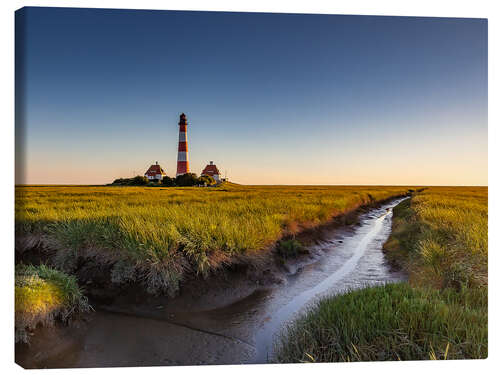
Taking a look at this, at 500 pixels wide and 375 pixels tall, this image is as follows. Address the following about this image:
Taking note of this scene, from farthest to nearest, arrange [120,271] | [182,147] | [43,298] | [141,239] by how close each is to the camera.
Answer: [182,147] → [141,239] → [120,271] → [43,298]

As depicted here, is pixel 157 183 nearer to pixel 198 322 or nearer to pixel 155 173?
pixel 155 173

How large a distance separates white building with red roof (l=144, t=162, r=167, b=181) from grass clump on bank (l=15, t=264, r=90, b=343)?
196 centimetres

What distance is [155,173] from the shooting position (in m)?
5.25

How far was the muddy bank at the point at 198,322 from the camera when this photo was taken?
10.5 ft

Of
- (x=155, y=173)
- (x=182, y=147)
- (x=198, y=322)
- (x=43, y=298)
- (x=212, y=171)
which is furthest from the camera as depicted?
(x=212, y=171)

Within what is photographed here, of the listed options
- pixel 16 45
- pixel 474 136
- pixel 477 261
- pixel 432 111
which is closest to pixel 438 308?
pixel 477 261

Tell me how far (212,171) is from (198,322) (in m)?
2.78

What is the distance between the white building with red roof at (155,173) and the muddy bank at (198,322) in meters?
1.88

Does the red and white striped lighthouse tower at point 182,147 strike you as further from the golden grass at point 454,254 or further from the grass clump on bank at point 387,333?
the golden grass at point 454,254

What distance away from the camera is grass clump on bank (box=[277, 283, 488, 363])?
8.77 ft

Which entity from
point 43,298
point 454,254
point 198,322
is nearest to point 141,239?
point 43,298

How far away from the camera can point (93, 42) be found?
411 cm

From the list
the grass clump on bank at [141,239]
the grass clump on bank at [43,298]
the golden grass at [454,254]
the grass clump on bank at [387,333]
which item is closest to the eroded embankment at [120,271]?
the grass clump on bank at [141,239]
